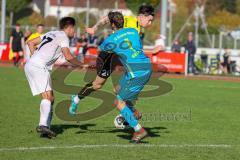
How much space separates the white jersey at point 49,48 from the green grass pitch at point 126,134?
46.6 inches

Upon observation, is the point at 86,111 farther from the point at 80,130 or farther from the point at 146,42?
the point at 146,42

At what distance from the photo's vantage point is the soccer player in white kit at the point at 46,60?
10.7m

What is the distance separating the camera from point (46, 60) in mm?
10789

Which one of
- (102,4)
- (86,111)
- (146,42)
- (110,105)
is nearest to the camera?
(86,111)

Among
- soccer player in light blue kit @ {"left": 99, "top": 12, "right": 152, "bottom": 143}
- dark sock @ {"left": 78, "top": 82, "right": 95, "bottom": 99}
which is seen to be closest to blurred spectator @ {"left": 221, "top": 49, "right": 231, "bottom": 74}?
dark sock @ {"left": 78, "top": 82, "right": 95, "bottom": 99}

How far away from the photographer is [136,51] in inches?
407

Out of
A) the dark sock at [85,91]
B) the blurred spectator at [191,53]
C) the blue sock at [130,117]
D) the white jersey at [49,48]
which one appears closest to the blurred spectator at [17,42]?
the blurred spectator at [191,53]

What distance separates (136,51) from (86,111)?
479cm

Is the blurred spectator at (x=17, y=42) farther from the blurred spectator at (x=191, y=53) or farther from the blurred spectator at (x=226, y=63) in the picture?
the blurred spectator at (x=226, y=63)

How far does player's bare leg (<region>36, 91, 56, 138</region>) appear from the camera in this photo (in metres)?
10.4

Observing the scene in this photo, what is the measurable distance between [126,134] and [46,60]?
1.85 meters

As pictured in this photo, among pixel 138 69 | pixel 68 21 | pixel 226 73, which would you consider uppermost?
pixel 68 21

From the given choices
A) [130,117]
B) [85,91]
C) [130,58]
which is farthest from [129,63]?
[85,91]

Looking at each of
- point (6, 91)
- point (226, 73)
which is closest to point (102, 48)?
point (6, 91)
